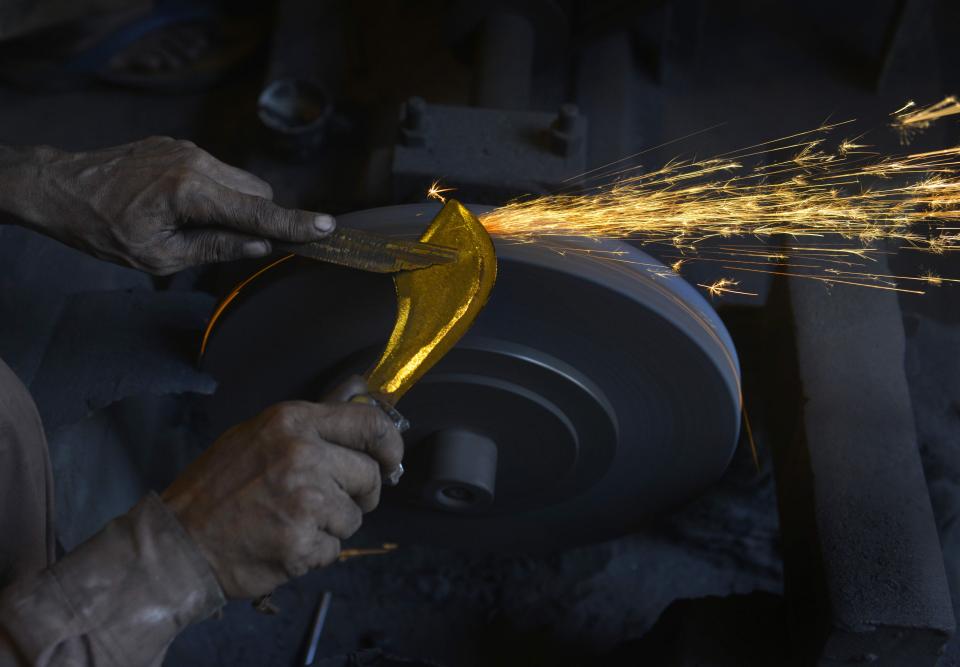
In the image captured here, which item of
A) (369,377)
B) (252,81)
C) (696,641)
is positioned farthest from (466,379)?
(252,81)

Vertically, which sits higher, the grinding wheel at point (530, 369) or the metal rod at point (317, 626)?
the grinding wheel at point (530, 369)

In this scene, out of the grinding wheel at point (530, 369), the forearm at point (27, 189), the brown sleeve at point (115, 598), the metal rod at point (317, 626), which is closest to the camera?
the brown sleeve at point (115, 598)

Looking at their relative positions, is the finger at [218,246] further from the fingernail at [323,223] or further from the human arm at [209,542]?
the human arm at [209,542]

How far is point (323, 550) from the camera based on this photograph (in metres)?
1.69

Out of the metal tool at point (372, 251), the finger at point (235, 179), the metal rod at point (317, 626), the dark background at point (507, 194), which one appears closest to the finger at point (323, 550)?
the metal tool at point (372, 251)

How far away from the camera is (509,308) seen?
2254 millimetres

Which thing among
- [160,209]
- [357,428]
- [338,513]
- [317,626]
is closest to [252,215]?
[160,209]

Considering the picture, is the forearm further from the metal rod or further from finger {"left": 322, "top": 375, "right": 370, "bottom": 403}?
the metal rod

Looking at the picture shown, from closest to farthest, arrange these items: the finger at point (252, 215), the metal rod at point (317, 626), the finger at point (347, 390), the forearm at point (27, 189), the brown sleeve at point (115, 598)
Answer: the brown sleeve at point (115, 598), the finger at point (347, 390), the finger at point (252, 215), the forearm at point (27, 189), the metal rod at point (317, 626)

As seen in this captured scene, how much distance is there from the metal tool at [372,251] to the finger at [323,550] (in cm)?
60

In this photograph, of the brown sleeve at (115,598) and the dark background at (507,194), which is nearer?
the brown sleeve at (115,598)

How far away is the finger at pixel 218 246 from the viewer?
199 centimetres

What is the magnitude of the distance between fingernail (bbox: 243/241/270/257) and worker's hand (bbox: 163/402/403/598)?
0.44 meters

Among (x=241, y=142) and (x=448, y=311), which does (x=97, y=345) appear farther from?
(x=241, y=142)
